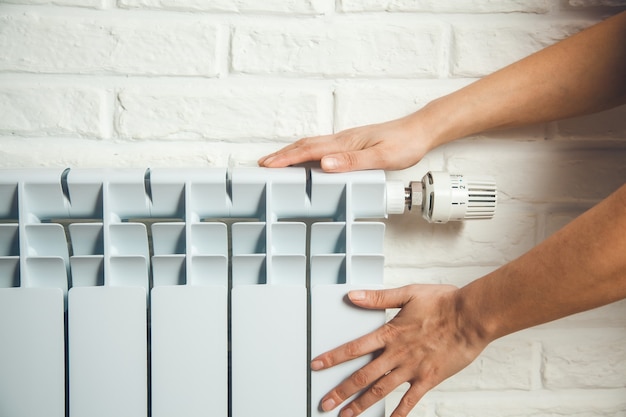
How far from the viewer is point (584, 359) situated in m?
0.81

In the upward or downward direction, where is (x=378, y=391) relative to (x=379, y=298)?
downward

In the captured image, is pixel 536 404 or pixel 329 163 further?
pixel 536 404

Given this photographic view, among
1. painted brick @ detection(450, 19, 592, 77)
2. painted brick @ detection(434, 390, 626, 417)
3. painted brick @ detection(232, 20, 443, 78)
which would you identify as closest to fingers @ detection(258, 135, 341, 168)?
painted brick @ detection(232, 20, 443, 78)

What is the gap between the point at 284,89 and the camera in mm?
Answer: 735

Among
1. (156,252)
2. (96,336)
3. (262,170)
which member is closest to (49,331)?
(96,336)

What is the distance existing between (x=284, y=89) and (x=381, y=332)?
35 centimetres

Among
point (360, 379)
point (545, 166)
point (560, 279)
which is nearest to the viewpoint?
point (560, 279)

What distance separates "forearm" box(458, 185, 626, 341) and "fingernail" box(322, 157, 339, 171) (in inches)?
8.5

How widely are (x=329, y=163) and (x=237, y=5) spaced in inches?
10.3

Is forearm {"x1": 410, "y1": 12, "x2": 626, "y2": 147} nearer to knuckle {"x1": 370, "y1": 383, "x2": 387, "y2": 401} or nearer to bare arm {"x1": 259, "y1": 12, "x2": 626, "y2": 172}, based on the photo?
bare arm {"x1": 259, "y1": 12, "x2": 626, "y2": 172}

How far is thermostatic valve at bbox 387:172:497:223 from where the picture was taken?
2.19ft

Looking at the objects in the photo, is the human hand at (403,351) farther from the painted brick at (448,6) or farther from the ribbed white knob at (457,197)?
the painted brick at (448,6)

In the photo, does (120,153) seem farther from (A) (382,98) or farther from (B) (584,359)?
(B) (584,359)

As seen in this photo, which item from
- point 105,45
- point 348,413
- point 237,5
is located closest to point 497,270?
point 348,413
